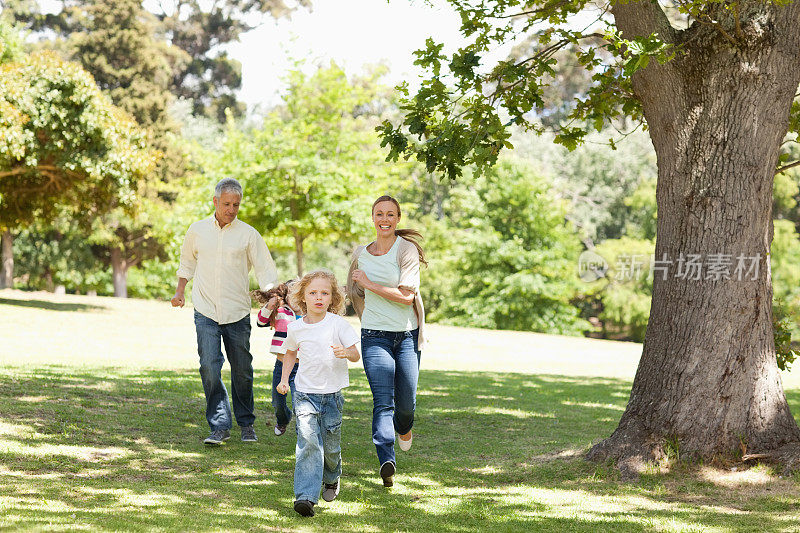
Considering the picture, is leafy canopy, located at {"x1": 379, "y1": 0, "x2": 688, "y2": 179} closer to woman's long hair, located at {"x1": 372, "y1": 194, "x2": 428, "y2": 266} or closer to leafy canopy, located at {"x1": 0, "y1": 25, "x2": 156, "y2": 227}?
woman's long hair, located at {"x1": 372, "y1": 194, "x2": 428, "y2": 266}


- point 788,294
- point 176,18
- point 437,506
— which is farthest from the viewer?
point 176,18

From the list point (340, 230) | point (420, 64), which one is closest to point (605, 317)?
point (340, 230)

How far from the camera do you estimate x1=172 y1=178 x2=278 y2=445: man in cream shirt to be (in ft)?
24.0

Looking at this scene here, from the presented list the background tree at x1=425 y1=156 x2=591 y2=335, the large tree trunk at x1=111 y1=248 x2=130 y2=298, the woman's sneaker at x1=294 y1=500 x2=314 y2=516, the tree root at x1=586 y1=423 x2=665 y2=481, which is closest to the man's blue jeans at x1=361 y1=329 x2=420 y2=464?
the woman's sneaker at x1=294 y1=500 x2=314 y2=516

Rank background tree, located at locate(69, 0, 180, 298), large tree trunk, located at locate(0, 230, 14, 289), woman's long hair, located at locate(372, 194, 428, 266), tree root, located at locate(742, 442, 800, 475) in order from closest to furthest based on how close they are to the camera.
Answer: tree root, located at locate(742, 442, 800, 475) → woman's long hair, located at locate(372, 194, 428, 266) → large tree trunk, located at locate(0, 230, 14, 289) → background tree, located at locate(69, 0, 180, 298)

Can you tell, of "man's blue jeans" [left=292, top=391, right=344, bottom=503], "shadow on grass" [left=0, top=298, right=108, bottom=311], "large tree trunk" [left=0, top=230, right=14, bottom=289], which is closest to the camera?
"man's blue jeans" [left=292, top=391, right=344, bottom=503]

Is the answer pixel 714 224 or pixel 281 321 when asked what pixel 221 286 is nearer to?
pixel 281 321

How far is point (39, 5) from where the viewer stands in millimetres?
52594

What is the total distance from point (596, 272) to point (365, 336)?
38581 millimetres

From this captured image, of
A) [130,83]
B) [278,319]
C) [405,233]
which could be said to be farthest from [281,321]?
[130,83]

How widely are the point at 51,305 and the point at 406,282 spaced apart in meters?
22.6

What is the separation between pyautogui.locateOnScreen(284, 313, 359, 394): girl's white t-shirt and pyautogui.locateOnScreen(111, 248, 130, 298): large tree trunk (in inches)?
1613

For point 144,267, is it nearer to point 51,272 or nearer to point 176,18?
point 51,272

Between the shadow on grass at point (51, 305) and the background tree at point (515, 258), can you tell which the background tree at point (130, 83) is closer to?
the shadow on grass at point (51, 305)
